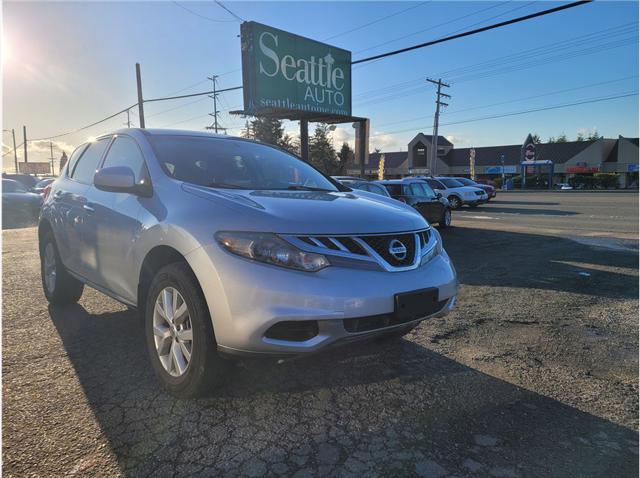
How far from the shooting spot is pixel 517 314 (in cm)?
458

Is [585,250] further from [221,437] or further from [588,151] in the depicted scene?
[588,151]

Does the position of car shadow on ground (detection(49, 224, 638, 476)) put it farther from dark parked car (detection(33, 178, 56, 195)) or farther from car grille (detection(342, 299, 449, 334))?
dark parked car (detection(33, 178, 56, 195))

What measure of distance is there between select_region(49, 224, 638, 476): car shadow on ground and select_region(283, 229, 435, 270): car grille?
539 millimetres

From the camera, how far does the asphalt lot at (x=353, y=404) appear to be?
2.19 metres

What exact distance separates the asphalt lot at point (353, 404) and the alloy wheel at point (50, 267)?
0.93 ft

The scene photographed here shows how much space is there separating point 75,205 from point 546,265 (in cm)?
654

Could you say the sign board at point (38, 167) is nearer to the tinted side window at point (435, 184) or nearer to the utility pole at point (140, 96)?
the utility pole at point (140, 96)

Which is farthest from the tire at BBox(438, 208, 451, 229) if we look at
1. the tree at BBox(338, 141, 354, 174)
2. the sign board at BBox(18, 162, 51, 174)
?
the sign board at BBox(18, 162, 51, 174)

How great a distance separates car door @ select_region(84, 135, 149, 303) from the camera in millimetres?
3164

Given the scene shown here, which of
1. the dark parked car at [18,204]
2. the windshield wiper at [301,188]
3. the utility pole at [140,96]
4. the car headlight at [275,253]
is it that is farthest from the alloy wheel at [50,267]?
the utility pole at [140,96]

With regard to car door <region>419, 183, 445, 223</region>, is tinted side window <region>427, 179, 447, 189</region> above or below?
above

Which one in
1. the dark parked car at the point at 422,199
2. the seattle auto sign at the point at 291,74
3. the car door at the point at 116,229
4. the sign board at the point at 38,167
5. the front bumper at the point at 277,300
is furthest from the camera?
the sign board at the point at 38,167

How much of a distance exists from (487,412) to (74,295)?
4056 millimetres

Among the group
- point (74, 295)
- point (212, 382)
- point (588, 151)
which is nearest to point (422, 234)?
point (212, 382)
